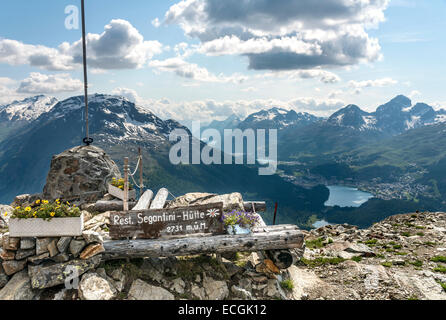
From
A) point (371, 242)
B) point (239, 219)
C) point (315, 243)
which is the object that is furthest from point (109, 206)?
point (371, 242)

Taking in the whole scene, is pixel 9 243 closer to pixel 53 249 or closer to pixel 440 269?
pixel 53 249

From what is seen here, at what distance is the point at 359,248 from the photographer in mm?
19031

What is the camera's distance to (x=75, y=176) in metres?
23.8

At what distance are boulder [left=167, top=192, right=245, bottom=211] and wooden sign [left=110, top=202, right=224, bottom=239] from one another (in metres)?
4.43

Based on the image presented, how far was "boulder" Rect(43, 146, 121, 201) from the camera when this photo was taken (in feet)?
77.8

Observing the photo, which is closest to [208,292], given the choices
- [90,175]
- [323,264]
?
[323,264]

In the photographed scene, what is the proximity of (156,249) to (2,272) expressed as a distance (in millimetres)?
6596

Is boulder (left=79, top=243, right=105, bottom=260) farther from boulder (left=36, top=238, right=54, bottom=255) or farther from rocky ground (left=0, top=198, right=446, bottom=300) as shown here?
boulder (left=36, top=238, right=54, bottom=255)

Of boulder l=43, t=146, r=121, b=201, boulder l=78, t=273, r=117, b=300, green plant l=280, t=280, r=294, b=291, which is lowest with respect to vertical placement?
green plant l=280, t=280, r=294, b=291

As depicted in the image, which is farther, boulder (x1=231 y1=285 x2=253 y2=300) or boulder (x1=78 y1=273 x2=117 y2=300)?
boulder (x1=231 y1=285 x2=253 y2=300)

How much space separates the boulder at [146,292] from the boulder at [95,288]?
79 centimetres

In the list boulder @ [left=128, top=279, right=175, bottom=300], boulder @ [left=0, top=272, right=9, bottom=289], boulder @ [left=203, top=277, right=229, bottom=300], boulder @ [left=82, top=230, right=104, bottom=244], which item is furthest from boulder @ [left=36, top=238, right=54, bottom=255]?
boulder @ [left=203, top=277, right=229, bottom=300]
